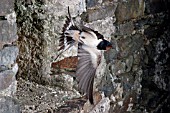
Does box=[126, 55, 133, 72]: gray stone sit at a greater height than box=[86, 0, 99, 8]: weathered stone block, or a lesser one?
lesser

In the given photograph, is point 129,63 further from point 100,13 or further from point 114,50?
point 100,13

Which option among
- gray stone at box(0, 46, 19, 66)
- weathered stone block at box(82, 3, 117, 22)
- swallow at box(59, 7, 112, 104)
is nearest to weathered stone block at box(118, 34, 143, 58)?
weathered stone block at box(82, 3, 117, 22)

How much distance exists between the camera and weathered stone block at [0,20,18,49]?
160cm

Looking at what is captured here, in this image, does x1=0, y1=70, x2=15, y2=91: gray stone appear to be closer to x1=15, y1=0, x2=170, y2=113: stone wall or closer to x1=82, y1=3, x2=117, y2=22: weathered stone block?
x1=15, y1=0, x2=170, y2=113: stone wall

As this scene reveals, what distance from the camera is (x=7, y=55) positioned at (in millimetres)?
1644

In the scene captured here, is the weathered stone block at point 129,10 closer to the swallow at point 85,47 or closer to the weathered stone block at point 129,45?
the weathered stone block at point 129,45

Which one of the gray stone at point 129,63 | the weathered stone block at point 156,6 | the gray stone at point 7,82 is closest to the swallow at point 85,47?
the gray stone at point 7,82

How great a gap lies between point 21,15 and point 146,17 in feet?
3.53

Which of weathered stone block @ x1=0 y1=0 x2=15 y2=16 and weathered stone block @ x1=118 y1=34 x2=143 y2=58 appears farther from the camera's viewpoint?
weathered stone block @ x1=118 y1=34 x2=143 y2=58

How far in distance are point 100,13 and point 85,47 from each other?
37 centimetres

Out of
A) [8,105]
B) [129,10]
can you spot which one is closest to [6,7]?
[8,105]

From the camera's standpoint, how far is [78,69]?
2143mm

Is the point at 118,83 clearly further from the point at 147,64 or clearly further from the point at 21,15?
the point at 21,15

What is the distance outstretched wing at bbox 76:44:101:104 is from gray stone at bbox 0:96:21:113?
1.59 ft
